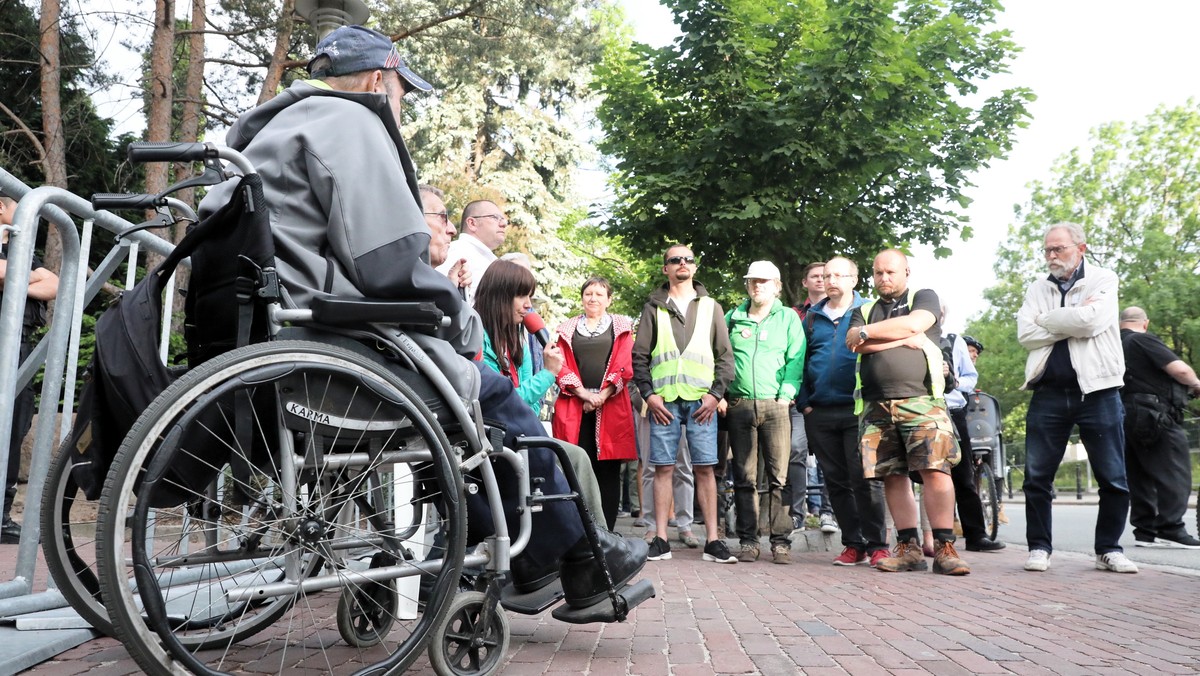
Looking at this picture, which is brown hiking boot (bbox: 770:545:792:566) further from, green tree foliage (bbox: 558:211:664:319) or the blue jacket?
green tree foliage (bbox: 558:211:664:319)

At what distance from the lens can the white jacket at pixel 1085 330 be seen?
7137mm

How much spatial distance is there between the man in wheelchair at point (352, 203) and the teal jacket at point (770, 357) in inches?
203

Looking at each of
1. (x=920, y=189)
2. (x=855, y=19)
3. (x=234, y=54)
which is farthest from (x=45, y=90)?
(x=920, y=189)

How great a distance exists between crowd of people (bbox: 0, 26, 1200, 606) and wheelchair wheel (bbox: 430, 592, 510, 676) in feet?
0.79

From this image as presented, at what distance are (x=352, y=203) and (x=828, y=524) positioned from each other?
8.29 m

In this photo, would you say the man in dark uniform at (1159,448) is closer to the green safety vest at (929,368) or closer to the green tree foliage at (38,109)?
the green safety vest at (929,368)

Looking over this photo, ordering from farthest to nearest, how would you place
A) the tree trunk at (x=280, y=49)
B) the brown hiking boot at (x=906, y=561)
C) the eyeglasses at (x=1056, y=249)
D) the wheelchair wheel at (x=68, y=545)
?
the tree trunk at (x=280, y=49) → the eyeglasses at (x=1056, y=249) → the brown hiking boot at (x=906, y=561) → the wheelchair wheel at (x=68, y=545)

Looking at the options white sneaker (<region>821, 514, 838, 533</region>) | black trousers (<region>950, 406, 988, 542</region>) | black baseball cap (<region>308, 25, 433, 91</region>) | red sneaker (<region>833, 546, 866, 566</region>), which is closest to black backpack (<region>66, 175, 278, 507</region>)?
black baseball cap (<region>308, 25, 433, 91</region>)

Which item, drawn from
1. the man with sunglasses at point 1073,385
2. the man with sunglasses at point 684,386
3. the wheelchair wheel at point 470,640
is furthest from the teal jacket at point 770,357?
the wheelchair wheel at point 470,640

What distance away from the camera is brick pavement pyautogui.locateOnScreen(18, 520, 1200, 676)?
355cm

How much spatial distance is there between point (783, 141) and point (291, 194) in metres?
14.1

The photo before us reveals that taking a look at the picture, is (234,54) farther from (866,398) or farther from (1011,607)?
(1011,607)

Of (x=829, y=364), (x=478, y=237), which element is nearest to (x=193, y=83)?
(x=478, y=237)

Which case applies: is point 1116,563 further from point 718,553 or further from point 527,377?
point 527,377
